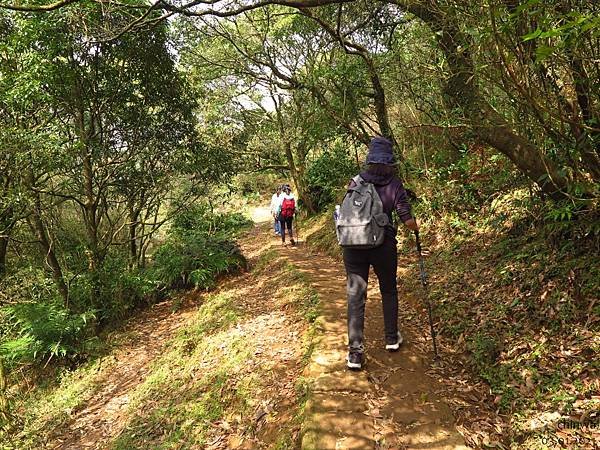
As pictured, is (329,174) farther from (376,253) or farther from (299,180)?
(376,253)

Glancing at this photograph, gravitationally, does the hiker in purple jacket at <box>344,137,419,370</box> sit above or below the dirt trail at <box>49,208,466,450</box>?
above

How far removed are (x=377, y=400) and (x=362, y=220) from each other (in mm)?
1752

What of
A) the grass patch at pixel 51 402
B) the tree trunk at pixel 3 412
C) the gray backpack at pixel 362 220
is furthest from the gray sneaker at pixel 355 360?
the tree trunk at pixel 3 412

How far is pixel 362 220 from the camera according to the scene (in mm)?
4133

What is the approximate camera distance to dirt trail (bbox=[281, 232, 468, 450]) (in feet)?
11.4

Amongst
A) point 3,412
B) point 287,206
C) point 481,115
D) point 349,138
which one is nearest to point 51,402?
point 3,412

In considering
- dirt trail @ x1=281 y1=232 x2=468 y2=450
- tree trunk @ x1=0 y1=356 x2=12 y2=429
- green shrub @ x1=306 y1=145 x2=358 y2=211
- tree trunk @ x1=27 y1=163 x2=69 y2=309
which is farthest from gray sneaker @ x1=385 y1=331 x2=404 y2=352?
green shrub @ x1=306 y1=145 x2=358 y2=211

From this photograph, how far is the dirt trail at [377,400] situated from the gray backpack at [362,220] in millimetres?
1403

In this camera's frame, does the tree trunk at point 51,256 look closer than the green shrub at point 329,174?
Yes

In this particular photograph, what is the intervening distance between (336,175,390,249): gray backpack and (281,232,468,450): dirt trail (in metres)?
1.40

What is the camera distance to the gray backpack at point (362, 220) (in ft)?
13.5

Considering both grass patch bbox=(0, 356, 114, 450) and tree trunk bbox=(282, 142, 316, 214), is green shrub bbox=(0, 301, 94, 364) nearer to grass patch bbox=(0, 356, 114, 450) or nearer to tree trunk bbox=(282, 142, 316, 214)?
grass patch bbox=(0, 356, 114, 450)

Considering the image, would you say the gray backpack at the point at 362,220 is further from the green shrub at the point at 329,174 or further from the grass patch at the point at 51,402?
the green shrub at the point at 329,174

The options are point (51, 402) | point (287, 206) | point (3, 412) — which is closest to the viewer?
point (3, 412)
